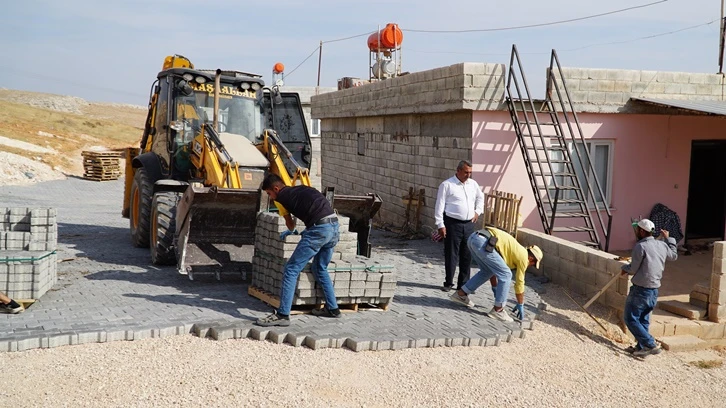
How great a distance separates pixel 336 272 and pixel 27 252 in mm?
3616

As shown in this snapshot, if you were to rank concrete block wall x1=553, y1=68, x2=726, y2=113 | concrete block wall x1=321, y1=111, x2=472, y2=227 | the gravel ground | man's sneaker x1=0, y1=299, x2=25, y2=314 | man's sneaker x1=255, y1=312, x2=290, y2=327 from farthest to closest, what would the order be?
concrete block wall x1=321, y1=111, x2=472, y2=227
concrete block wall x1=553, y1=68, x2=726, y2=113
man's sneaker x1=0, y1=299, x2=25, y2=314
man's sneaker x1=255, y1=312, x2=290, y2=327
the gravel ground

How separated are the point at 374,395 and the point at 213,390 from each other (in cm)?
135

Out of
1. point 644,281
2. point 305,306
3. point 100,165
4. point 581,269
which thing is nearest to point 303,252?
point 305,306

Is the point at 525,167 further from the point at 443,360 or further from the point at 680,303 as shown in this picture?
the point at 443,360

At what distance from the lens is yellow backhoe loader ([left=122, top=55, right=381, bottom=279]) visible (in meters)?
9.35

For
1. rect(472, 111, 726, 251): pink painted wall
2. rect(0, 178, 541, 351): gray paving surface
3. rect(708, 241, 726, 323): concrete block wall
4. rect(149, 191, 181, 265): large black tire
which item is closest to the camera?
rect(0, 178, 541, 351): gray paving surface

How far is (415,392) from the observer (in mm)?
6191

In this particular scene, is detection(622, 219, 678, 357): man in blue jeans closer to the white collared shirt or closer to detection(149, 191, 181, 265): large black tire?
the white collared shirt

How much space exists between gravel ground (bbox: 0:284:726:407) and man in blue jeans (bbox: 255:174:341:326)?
0.59 m

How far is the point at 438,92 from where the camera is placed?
42.9 feet

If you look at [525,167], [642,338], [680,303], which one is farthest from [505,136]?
[642,338]

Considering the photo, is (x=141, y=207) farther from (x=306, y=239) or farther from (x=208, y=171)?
(x=306, y=239)

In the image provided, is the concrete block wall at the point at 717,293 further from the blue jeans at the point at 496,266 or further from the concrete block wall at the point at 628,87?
the concrete block wall at the point at 628,87

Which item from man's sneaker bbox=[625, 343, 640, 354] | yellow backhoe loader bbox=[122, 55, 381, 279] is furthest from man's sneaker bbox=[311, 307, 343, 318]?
man's sneaker bbox=[625, 343, 640, 354]
